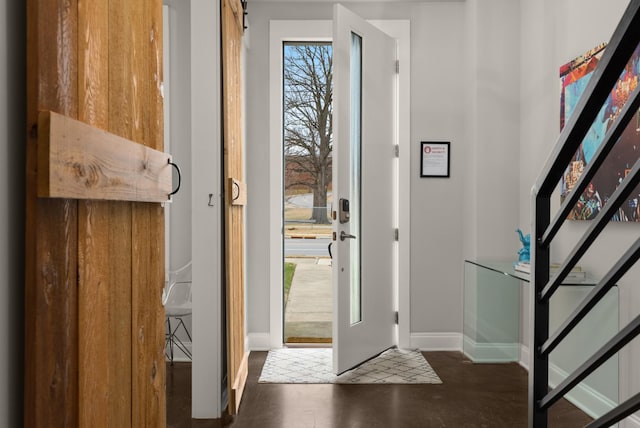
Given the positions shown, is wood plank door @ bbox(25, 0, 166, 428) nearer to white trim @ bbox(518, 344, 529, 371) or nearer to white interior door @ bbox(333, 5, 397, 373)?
white interior door @ bbox(333, 5, 397, 373)

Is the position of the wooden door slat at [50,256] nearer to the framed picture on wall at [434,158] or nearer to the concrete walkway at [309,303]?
the framed picture on wall at [434,158]

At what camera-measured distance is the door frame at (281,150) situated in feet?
13.2

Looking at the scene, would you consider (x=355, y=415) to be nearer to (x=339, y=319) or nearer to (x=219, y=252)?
(x=339, y=319)

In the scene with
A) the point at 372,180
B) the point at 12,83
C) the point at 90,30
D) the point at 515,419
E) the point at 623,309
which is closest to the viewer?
the point at 12,83

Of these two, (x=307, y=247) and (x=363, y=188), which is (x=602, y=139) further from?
(x=307, y=247)

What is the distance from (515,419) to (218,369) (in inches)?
63.4

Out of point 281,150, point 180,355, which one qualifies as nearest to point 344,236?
point 281,150

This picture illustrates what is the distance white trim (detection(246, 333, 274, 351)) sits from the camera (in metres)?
4.05

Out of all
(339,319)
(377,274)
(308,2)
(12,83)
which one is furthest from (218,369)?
(308,2)

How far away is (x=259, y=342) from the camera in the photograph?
405 centimetres

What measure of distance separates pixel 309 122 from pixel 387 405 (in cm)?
408

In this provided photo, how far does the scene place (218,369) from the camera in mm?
2637

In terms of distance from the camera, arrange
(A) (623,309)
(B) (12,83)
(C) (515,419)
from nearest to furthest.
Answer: (B) (12,83) → (A) (623,309) → (C) (515,419)

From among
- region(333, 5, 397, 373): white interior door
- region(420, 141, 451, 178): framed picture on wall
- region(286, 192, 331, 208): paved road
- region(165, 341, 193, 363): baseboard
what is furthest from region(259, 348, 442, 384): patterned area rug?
region(286, 192, 331, 208): paved road
